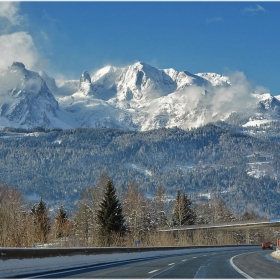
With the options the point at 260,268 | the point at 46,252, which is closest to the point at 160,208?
the point at 260,268

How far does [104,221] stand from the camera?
7262 cm

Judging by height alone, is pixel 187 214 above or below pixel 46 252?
above

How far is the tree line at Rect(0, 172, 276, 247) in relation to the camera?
1917 inches

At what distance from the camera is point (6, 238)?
35531 mm

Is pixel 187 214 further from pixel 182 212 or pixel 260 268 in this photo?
pixel 260 268

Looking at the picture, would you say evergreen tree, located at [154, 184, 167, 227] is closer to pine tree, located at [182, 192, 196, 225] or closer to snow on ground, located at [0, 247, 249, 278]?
pine tree, located at [182, 192, 196, 225]

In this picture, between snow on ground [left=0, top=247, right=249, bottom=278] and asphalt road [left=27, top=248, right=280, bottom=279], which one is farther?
asphalt road [left=27, top=248, right=280, bottom=279]

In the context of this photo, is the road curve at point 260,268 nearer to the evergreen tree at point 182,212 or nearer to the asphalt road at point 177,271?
the asphalt road at point 177,271

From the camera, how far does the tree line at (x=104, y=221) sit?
1917 inches

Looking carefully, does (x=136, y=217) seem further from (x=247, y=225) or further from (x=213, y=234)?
(x=213, y=234)

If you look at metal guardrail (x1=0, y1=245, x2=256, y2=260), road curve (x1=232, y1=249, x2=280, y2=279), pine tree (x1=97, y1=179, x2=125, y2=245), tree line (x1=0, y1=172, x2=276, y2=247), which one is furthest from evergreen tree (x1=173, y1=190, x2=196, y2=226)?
road curve (x1=232, y1=249, x2=280, y2=279)

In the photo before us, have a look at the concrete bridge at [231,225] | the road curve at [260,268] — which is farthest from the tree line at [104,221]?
the road curve at [260,268]

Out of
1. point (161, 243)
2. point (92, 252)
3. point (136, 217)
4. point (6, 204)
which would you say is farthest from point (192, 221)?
point (92, 252)

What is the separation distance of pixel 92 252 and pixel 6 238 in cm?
608
